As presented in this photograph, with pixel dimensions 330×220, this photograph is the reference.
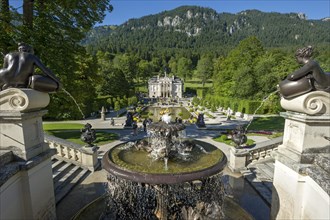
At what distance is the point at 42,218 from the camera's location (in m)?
5.89

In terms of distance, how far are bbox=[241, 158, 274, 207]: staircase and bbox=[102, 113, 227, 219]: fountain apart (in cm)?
332

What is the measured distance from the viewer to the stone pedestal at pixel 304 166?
4.74m

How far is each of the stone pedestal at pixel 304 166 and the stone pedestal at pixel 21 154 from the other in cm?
644

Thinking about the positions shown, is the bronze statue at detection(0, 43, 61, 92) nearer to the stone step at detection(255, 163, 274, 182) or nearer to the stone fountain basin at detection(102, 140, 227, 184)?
the stone fountain basin at detection(102, 140, 227, 184)

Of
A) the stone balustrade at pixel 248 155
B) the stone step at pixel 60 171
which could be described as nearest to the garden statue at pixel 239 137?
the stone balustrade at pixel 248 155

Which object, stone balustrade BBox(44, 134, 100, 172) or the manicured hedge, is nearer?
stone balustrade BBox(44, 134, 100, 172)

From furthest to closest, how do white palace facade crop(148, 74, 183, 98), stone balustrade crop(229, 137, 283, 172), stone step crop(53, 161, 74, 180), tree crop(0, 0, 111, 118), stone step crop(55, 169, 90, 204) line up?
white palace facade crop(148, 74, 183, 98) < stone balustrade crop(229, 137, 283, 172) < tree crop(0, 0, 111, 118) < stone step crop(53, 161, 74, 180) < stone step crop(55, 169, 90, 204)

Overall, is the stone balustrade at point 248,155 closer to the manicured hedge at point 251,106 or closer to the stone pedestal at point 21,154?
the stone pedestal at point 21,154

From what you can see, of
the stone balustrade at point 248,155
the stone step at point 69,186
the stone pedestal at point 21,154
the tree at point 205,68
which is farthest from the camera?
the tree at point 205,68

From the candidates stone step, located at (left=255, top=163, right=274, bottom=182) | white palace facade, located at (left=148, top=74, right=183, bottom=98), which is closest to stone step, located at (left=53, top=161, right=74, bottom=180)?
stone step, located at (left=255, top=163, right=274, bottom=182)

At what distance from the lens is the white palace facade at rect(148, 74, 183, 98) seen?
268 feet

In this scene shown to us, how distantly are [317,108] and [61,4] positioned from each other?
13.2m

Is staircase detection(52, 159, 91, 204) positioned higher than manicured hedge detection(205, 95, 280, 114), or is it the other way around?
manicured hedge detection(205, 95, 280, 114)

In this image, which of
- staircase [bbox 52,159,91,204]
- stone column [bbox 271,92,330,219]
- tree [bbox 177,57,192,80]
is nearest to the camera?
stone column [bbox 271,92,330,219]
